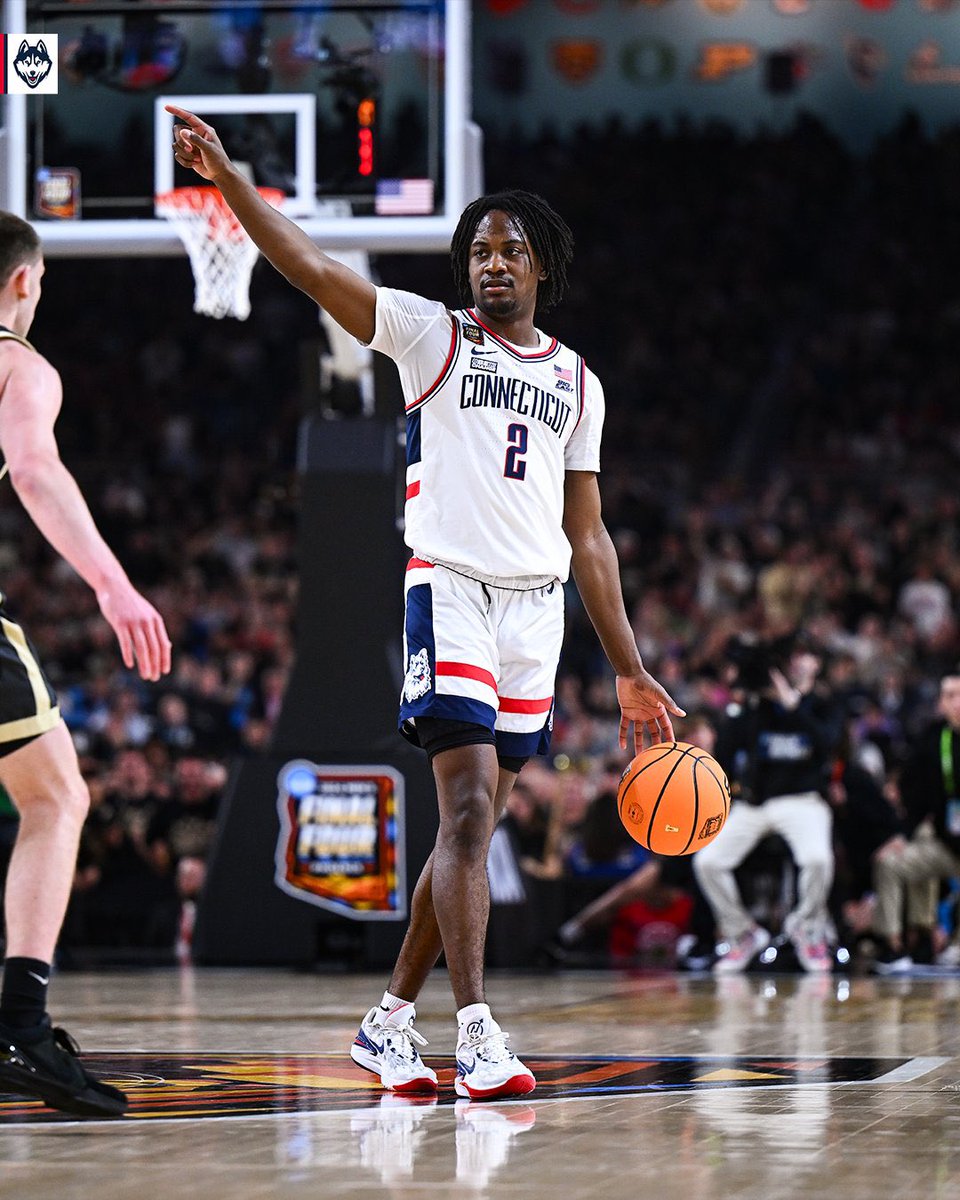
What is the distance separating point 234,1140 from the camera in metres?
4.24

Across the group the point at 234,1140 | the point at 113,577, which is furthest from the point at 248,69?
the point at 234,1140

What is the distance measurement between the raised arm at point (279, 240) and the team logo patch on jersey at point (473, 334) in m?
0.29

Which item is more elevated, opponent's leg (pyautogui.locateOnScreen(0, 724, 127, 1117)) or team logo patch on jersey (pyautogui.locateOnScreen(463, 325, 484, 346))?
team logo patch on jersey (pyautogui.locateOnScreen(463, 325, 484, 346))

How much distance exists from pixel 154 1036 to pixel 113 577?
115 inches

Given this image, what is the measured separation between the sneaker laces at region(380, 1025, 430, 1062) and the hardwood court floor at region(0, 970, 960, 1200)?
156 mm

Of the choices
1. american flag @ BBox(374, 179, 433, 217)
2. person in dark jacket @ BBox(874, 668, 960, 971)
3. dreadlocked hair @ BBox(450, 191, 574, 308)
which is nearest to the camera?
dreadlocked hair @ BBox(450, 191, 574, 308)

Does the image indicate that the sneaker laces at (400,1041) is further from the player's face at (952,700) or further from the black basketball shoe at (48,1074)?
the player's face at (952,700)

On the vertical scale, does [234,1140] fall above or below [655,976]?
above

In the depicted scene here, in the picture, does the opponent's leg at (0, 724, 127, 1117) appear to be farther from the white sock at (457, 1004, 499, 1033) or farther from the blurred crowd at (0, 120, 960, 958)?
the blurred crowd at (0, 120, 960, 958)

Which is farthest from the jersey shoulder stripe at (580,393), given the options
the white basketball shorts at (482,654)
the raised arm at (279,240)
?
the raised arm at (279,240)

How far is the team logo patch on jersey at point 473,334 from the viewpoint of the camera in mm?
5535

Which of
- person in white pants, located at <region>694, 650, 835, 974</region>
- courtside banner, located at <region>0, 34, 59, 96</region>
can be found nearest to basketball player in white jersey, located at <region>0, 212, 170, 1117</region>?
courtside banner, located at <region>0, 34, 59, 96</region>

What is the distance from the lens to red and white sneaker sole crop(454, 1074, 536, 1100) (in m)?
5.00

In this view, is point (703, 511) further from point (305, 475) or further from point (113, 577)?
point (113, 577)
